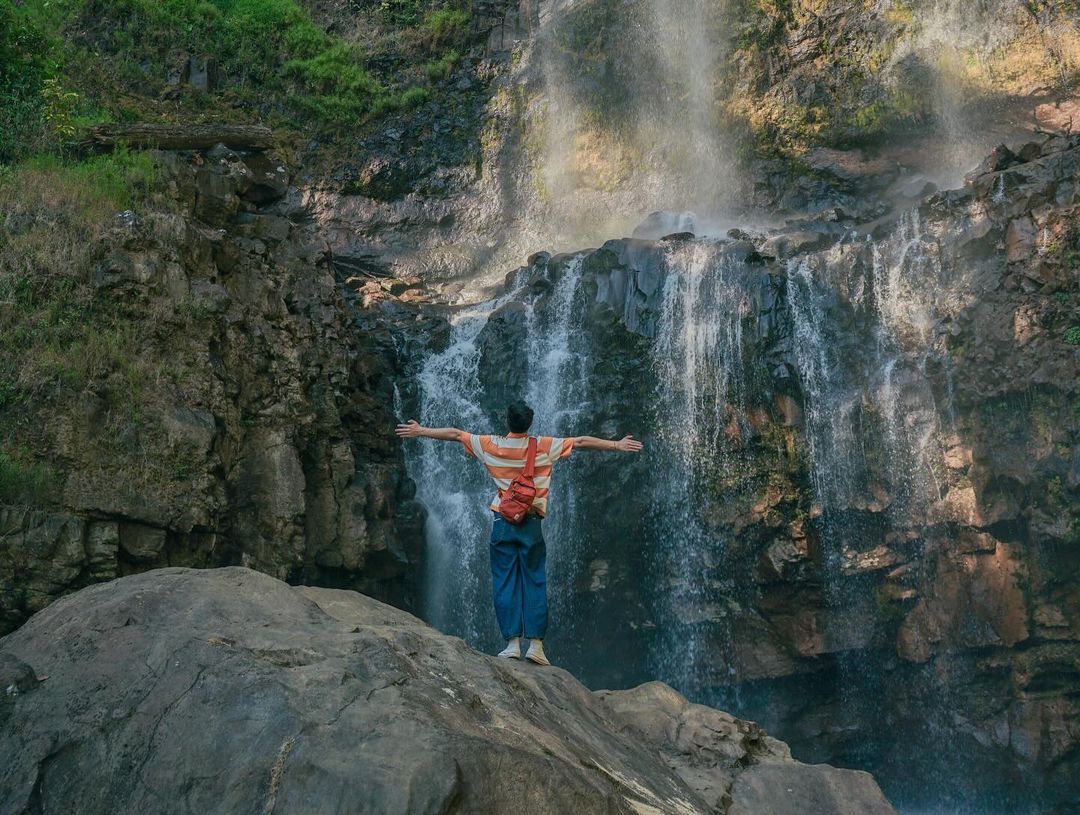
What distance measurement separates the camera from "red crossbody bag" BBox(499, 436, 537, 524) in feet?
21.6

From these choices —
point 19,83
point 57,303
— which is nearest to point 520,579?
point 57,303

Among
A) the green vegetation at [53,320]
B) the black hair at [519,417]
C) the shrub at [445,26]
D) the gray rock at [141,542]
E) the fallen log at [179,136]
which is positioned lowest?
the gray rock at [141,542]

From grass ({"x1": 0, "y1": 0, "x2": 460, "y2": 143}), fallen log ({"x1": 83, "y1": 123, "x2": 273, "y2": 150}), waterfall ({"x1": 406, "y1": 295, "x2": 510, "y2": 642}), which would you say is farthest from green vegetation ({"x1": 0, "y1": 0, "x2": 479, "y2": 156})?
waterfall ({"x1": 406, "y1": 295, "x2": 510, "y2": 642})

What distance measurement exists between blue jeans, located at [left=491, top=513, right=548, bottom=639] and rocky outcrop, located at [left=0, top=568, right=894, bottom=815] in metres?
1.01

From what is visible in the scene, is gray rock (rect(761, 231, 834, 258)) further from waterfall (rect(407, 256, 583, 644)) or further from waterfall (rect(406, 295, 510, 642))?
waterfall (rect(406, 295, 510, 642))

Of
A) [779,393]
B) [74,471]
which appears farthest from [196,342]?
[779,393]

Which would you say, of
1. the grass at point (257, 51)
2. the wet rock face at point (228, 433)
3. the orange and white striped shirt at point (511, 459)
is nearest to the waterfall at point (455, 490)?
the wet rock face at point (228, 433)

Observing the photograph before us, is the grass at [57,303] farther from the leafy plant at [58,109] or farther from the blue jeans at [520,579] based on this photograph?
the blue jeans at [520,579]

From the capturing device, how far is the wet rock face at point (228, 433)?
28.3ft

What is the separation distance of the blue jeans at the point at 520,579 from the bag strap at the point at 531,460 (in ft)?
0.98

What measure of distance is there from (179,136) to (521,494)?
919cm

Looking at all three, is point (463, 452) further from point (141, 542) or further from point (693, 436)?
point (141, 542)

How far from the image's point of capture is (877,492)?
599 inches

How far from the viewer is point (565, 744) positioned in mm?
4727
